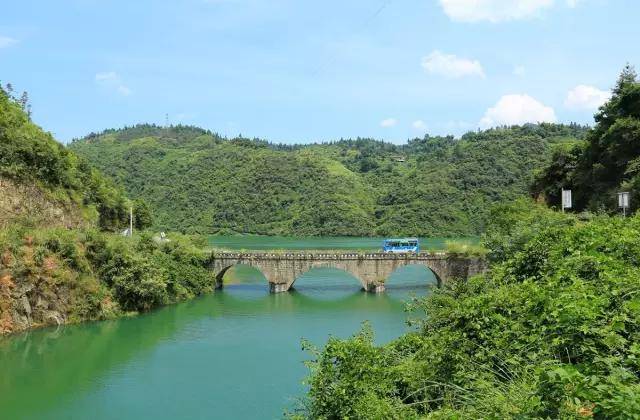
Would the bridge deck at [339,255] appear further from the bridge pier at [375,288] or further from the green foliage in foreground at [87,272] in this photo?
the green foliage in foreground at [87,272]

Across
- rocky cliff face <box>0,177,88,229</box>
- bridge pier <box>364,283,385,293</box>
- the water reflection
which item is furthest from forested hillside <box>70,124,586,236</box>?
rocky cliff face <box>0,177,88,229</box>

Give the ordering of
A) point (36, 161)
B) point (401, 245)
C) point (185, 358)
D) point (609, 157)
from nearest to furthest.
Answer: point (185, 358)
point (609, 157)
point (36, 161)
point (401, 245)

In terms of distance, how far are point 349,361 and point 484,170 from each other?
89.9 metres

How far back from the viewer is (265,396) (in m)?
18.5

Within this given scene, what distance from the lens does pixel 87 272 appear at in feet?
100

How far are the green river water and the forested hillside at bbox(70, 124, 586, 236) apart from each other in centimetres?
5480

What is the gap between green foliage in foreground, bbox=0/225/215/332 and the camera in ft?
88.8

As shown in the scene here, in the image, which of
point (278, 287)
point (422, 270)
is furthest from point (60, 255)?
point (422, 270)

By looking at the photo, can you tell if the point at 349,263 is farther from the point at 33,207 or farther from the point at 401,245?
the point at 33,207

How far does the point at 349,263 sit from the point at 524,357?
32.7 m

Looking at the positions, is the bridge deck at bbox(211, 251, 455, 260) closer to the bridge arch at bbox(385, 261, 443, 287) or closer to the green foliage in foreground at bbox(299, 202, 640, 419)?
the bridge arch at bbox(385, 261, 443, 287)

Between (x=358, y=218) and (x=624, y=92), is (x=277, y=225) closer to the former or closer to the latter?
(x=358, y=218)

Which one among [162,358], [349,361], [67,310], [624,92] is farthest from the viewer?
[624,92]

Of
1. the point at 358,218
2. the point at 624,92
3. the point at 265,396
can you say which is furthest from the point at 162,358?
the point at 358,218
